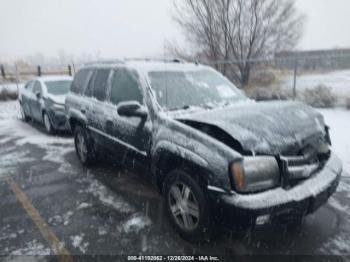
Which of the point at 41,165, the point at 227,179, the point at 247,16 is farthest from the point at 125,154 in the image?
the point at 247,16

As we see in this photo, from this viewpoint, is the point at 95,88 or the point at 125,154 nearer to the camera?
the point at 125,154

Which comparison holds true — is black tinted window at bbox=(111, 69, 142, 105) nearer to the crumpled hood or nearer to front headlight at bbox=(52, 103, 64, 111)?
the crumpled hood

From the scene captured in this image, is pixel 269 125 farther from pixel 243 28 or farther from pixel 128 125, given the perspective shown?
pixel 243 28

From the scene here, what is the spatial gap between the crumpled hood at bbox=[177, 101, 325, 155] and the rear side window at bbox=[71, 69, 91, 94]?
2.82 metres

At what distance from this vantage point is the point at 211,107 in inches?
159

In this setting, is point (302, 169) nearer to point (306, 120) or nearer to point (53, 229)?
point (306, 120)

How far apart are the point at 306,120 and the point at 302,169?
66 centimetres

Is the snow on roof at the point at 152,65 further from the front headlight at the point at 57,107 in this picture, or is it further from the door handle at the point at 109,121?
the front headlight at the point at 57,107

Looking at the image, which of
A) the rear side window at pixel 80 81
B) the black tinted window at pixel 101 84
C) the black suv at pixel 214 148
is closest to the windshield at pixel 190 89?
the black suv at pixel 214 148

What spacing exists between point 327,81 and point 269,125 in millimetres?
7207

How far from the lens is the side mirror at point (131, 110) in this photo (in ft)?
12.3

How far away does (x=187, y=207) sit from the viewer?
3.35 m

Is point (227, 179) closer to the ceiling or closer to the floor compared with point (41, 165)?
Answer: closer to the ceiling

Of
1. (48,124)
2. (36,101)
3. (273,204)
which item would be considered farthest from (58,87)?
(273,204)
